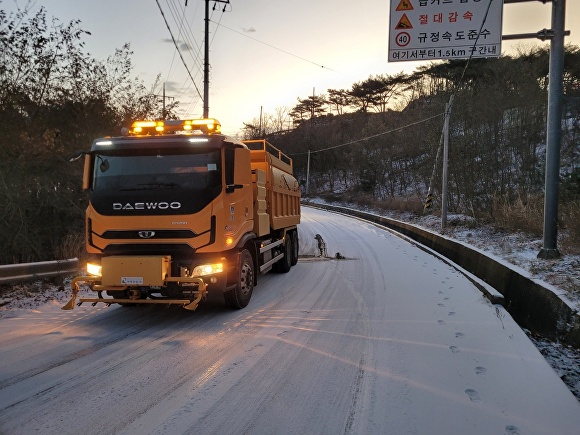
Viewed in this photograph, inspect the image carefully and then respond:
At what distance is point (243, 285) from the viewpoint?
7133 millimetres

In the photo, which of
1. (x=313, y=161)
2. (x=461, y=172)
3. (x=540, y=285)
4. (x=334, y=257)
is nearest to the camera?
(x=540, y=285)

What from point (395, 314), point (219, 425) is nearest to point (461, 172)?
point (395, 314)

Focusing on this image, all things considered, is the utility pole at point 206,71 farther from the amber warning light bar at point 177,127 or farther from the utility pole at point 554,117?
the utility pole at point 554,117

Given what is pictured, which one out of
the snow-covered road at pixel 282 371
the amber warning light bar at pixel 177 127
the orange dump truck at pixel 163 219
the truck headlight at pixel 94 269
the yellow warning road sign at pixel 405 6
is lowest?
the snow-covered road at pixel 282 371

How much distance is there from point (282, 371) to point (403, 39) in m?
8.87

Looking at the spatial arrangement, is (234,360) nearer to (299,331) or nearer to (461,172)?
(299,331)

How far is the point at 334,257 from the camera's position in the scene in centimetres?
1341

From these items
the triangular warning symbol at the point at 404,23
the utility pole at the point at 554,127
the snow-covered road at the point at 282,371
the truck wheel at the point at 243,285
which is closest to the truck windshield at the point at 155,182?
the truck wheel at the point at 243,285

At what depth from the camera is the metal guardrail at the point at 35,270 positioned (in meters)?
7.05

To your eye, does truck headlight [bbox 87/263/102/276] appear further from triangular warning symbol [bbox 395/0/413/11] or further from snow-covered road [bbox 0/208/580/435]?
triangular warning symbol [bbox 395/0/413/11]

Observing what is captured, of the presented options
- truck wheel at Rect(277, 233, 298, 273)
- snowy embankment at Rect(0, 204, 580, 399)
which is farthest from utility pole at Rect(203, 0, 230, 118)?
snowy embankment at Rect(0, 204, 580, 399)

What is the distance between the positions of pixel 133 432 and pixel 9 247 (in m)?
7.09

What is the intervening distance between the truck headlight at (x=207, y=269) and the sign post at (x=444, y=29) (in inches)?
284

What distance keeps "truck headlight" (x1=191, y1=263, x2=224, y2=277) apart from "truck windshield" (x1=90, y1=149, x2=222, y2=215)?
2.71 feet
